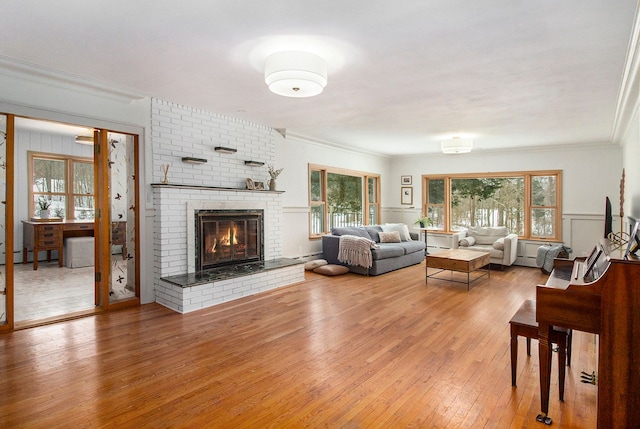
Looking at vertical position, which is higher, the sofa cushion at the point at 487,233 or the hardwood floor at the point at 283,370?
the sofa cushion at the point at 487,233

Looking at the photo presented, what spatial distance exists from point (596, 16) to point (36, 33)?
3.85m

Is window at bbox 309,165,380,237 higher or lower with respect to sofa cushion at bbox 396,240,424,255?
higher

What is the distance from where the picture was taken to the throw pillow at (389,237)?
23.8 ft

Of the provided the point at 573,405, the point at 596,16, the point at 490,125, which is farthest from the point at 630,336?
the point at 490,125

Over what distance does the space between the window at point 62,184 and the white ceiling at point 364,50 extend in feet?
15.2

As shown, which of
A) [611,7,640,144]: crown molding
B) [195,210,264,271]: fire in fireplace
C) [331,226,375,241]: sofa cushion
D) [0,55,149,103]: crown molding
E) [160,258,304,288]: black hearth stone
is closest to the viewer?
[611,7,640,144]: crown molding

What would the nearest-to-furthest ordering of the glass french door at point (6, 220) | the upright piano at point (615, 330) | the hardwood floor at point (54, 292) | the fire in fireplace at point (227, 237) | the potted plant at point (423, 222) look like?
the upright piano at point (615, 330) < the glass french door at point (6, 220) < the hardwood floor at point (54, 292) < the fire in fireplace at point (227, 237) < the potted plant at point (423, 222)

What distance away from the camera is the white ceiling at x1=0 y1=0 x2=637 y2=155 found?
7.25ft

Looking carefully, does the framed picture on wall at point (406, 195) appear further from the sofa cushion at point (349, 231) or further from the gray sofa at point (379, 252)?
the sofa cushion at point (349, 231)

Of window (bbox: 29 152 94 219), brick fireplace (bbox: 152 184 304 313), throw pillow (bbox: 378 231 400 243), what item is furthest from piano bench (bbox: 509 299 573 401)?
window (bbox: 29 152 94 219)

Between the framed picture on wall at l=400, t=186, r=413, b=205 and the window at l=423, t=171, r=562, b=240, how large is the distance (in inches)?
13.8

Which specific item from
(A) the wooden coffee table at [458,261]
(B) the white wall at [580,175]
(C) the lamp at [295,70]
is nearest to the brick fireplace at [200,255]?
(A) the wooden coffee table at [458,261]

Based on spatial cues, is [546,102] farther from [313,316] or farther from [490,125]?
[313,316]

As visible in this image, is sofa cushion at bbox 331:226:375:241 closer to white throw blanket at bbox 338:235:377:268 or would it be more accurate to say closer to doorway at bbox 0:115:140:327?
white throw blanket at bbox 338:235:377:268
